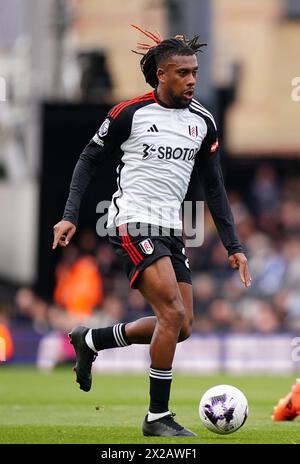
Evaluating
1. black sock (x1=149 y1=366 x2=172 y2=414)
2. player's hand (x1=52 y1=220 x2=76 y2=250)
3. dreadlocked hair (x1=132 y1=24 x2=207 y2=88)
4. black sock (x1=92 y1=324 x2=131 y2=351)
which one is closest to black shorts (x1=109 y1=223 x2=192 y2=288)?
player's hand (x1=52 y1=220 x2=76 y2=250)

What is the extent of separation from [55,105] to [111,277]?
3.30 meters

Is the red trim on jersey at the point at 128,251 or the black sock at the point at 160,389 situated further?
the red trim on jersey at the point at 128,251

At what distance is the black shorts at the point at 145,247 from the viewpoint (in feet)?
28.1

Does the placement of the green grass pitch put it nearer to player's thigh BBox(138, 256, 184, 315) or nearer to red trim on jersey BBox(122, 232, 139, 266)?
player's thigh BBox(138, 256, 184, 315)

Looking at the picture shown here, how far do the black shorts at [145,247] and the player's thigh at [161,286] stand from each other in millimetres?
46

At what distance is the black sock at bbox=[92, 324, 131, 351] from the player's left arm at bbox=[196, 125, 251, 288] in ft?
2.92

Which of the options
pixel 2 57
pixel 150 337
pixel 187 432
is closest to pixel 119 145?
pixel 150 337

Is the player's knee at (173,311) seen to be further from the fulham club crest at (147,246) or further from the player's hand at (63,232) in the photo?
the player's hand at (63,232)

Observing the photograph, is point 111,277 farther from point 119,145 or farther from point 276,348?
point 119,145

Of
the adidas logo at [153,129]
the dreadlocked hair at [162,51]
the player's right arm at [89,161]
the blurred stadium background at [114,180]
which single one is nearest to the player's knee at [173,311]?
the player's right arm at [89,161]

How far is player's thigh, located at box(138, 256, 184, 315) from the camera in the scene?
8398 millimetres

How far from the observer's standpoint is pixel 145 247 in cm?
855
